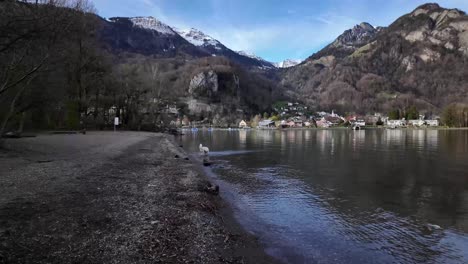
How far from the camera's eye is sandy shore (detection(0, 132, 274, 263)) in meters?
8.29

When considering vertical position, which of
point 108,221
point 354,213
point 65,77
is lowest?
point 354,213

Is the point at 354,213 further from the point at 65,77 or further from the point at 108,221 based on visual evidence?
the point at 65,77

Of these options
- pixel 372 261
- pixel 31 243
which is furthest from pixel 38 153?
pixel 372 261

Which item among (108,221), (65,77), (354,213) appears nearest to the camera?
(108,221)

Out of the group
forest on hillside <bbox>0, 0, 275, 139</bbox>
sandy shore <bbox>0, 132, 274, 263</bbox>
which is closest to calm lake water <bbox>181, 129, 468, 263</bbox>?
sandy shore <bbox>0, 132, 274, 263</bbox>

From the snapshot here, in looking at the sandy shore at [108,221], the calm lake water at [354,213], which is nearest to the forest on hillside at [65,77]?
the sandy shore at [108,221]

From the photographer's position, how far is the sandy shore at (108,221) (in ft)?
27.2

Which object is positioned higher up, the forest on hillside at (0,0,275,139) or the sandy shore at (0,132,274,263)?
the forest on hillside at (0,0,275,139)

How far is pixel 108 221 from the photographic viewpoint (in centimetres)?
1070

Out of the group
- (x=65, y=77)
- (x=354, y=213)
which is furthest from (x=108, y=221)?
(x=65, y=77)

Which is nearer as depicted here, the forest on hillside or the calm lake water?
the calm lake water

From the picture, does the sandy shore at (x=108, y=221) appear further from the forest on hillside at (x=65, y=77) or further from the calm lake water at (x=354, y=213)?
the forest on hillside at (x=65, y=77)

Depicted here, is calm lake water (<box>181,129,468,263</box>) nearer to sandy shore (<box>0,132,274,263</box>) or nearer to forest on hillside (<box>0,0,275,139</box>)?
sandy shore (<box>0,132,274,263</box>)

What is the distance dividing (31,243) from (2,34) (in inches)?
248
